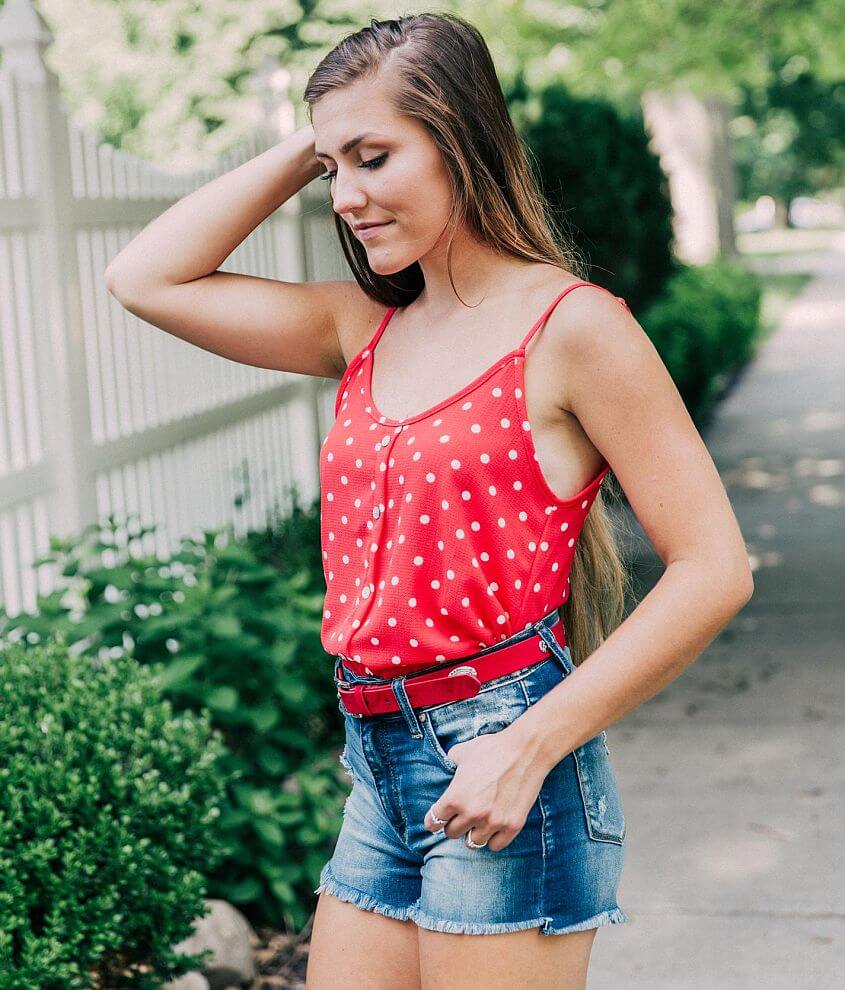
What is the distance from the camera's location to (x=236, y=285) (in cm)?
214

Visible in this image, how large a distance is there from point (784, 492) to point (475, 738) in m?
8.50

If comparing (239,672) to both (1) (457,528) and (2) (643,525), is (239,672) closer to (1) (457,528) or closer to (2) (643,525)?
(1) (457,528)

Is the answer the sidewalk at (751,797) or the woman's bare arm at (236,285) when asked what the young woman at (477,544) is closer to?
the woman's bare arm at (236,285)

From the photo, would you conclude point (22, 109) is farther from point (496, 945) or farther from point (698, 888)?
point (496, 945)

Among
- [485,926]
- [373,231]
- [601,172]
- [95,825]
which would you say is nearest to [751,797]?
[95,825]

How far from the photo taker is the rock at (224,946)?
354 cm

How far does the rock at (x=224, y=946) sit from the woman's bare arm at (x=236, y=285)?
1860 mm

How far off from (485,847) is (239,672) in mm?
2351

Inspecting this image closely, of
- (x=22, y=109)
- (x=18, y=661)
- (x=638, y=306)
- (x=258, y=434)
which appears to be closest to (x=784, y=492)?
(x=638, y=306)

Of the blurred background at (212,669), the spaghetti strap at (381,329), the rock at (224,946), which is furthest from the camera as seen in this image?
the rock at (224,946)

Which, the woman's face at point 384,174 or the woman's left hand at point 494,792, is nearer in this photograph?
the woman's left hand at point 494,792

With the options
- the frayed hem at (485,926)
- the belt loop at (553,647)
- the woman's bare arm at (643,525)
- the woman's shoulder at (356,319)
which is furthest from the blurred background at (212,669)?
the frayed hem at (485,926)

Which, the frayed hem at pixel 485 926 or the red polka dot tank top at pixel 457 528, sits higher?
the red polka dot tank top at pixel 457 528

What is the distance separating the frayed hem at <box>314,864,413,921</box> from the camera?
189 cm
